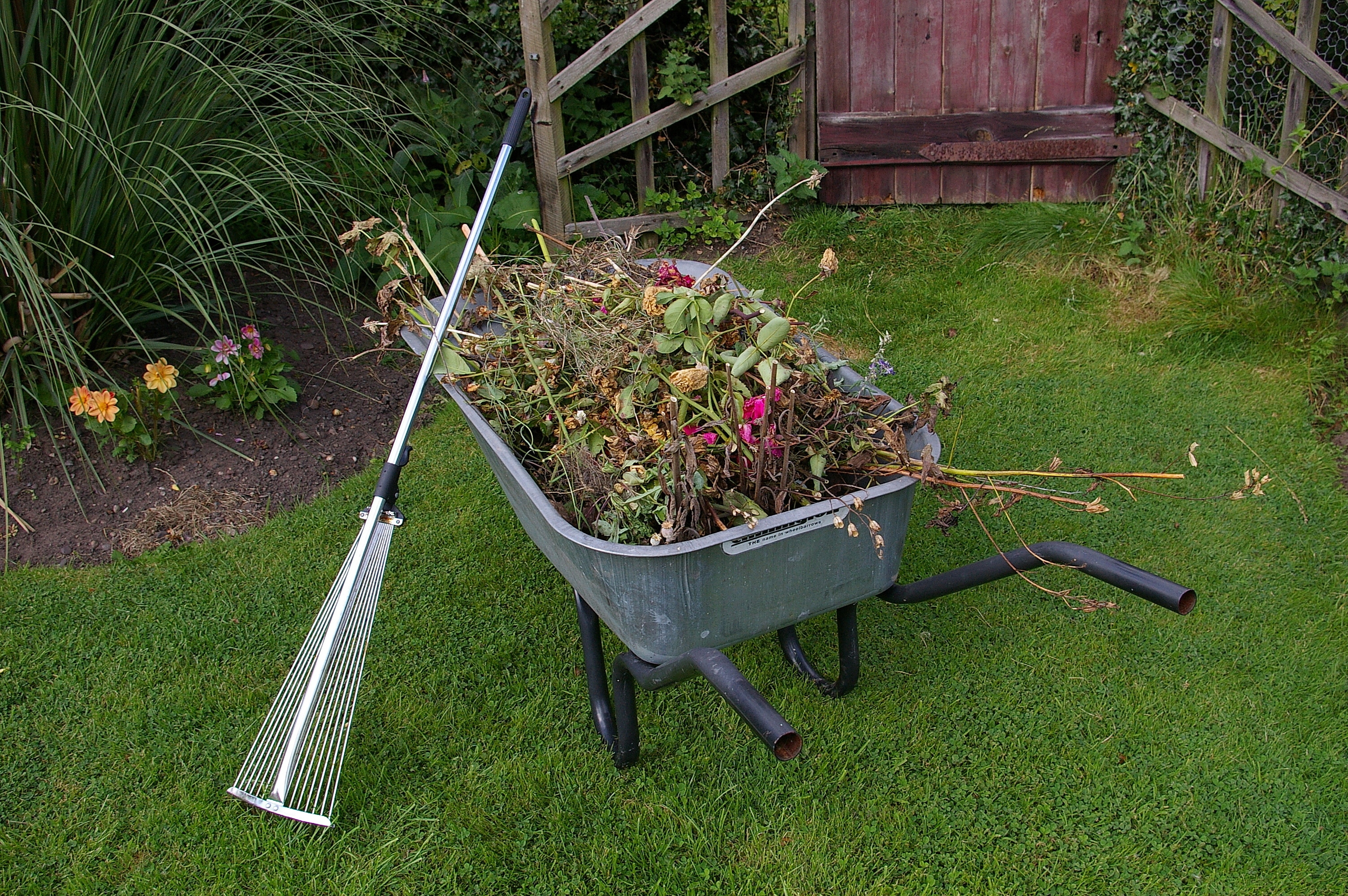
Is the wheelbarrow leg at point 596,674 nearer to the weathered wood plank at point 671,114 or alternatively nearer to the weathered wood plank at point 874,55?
the weathered wood plank at point 671,114

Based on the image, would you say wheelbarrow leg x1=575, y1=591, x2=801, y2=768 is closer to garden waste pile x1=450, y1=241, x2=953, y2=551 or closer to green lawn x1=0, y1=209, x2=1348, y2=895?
green lawn x1=0, y1=209, x2=1348, y2=895

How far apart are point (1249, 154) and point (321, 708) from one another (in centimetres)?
414

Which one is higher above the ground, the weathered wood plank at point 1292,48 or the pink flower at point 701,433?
the weathered wood plank at point 1292,48

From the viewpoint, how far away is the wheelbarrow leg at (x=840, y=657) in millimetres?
2344

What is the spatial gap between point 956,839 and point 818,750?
380 millimetres

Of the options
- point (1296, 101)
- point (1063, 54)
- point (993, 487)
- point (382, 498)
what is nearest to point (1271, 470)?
point (1296, 101)

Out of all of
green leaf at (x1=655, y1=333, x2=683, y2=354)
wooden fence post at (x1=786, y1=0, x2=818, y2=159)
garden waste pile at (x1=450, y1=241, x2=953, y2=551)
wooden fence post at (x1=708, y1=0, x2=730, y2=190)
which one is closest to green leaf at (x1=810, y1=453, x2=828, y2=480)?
garden waste pile at (x1=450, y1=241, x2=953, y2=551)

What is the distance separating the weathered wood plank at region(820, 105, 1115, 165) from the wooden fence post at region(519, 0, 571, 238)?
1403 mm

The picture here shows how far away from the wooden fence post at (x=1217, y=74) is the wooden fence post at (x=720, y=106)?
6.98 feet

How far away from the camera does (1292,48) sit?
3732 mm

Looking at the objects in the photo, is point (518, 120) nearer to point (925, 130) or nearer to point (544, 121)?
point (544, 121)

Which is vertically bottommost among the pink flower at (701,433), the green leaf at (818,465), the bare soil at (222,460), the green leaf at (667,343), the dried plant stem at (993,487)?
the bare soil at (222,460)

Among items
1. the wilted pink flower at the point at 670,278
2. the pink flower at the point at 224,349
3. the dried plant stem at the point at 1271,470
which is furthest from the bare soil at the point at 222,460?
the dried plant stem at the point at 1271,470

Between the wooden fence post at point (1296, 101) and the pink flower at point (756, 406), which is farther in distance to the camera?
the wooden fence post at point (1296, 101)
